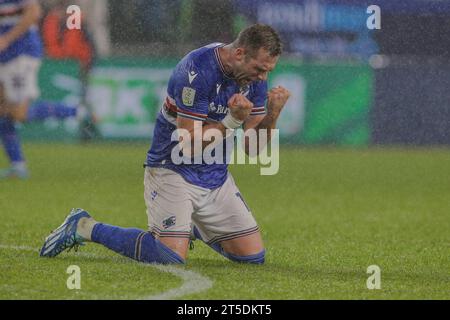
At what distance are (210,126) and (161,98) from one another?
28.7ft

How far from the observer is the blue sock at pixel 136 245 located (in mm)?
6117

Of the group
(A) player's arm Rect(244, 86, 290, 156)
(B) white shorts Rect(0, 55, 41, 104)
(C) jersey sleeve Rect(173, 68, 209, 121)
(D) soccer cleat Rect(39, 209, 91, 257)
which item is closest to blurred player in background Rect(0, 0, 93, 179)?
(B) white shorts Rect(0, 55, 41, 104)

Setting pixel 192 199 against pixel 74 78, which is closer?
pixel 192 199

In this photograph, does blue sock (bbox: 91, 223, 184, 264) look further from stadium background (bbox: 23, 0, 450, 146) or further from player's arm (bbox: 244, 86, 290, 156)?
stadium background (bbox: 23, 0, 450, 146)

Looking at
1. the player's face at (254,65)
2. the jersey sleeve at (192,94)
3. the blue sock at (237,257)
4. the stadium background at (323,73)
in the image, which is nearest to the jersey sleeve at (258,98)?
the player's face at (254,65)

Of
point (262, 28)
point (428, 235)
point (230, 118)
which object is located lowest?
point (428, 235)

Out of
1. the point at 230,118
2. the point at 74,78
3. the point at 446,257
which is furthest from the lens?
the point at 74,78

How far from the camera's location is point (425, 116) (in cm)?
1538

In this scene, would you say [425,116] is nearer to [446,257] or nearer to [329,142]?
[329,142]

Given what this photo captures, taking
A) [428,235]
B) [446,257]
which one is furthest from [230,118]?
[428,235]

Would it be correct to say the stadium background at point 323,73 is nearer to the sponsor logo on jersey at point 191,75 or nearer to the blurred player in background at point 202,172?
the blurred player in background at point 202,172

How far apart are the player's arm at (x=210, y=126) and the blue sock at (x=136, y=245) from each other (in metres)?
0.53

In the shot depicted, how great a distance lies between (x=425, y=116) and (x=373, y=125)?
713 millimetres

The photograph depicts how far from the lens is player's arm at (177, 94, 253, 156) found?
5914 mm
